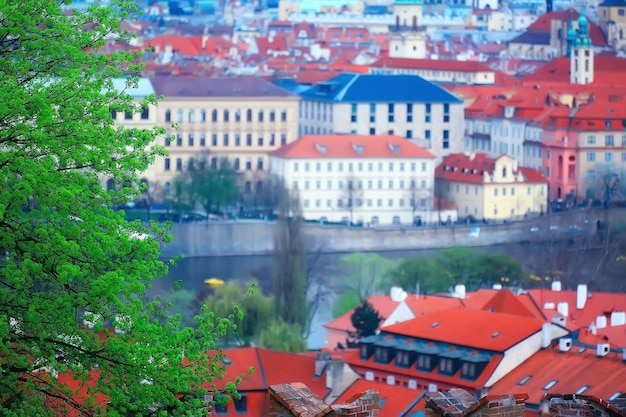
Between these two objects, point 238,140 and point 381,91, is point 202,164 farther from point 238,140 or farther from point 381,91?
point 381,91

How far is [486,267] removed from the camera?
31.3m

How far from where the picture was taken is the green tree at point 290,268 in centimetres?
2698

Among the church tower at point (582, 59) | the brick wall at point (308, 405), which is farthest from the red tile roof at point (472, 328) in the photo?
the church tower at point (582, 59)

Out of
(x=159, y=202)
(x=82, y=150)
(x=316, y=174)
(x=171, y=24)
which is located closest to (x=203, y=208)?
(x=159, y=202)

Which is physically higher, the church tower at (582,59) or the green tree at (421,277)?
the green tree at (421,277)

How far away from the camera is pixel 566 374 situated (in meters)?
16.1

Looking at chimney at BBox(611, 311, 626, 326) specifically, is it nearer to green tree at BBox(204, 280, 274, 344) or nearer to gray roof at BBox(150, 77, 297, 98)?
green tree at BBox(204, 280, 274, 344)

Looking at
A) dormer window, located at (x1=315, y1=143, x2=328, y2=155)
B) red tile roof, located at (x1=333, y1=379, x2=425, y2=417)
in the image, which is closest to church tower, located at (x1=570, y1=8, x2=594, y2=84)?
dormer window, located at (x1=315, y1=143, x2=328, y2=155)

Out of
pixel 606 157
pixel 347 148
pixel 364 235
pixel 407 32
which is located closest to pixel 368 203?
pixel 347 148

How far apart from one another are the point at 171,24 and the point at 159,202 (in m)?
43.6

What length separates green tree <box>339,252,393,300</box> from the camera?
3044cm

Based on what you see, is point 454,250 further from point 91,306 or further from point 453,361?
point 91,306

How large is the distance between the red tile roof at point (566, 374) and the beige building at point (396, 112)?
106 ft

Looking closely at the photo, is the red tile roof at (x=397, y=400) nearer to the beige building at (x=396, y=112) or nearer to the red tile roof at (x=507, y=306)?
the red tile roof at (x=507, y=306)
